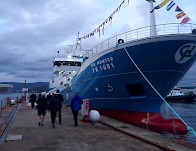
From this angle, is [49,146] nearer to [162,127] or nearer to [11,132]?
[11,132]

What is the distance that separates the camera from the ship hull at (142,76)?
12.7m

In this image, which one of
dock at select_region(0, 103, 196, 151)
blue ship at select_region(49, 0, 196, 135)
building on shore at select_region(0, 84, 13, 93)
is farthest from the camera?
building on shore at select_region(0, 84, 13, 93)

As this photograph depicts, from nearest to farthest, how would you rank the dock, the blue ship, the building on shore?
the dock, the blue ship, the building on shore

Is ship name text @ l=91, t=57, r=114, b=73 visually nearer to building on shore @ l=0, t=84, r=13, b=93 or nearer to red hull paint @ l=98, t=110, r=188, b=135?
red hull paint @ l=98, t=110, r=188, b=135

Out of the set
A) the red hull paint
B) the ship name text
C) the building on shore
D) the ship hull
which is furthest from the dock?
the building on shore

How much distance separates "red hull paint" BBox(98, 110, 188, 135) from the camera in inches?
501

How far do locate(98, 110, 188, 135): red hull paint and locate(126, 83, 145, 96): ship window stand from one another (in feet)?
3.58

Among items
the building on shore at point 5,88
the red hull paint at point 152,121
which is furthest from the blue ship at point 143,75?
the building on shore at point 5,88

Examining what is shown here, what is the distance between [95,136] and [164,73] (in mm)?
5706

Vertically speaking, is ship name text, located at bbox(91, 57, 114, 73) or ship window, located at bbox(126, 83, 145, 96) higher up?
ship name text, located at bbox(91, 57, 114, 73)

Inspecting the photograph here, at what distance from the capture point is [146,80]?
519 inches

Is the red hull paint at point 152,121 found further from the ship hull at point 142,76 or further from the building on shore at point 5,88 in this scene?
the building on shore at point 5,88

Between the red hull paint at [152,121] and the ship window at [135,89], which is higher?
the ship window at [135,89]

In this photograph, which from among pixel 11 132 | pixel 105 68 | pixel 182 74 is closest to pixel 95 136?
pixel 11 132
